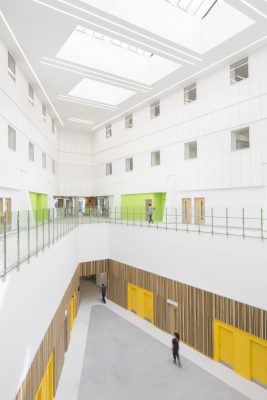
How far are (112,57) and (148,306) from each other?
12953 millimetres

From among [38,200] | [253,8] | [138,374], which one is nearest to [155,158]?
[38,200]

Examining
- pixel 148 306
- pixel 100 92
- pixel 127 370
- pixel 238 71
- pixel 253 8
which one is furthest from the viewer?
pixel 100 92

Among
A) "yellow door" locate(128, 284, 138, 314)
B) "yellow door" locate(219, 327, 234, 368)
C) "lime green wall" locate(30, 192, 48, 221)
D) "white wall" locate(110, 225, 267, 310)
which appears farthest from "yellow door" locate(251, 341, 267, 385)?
"lime green wall" locate(30, 192, 48, 221)

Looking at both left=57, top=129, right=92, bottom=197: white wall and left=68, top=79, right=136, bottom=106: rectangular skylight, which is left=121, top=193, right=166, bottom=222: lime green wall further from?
left=68, top=79, right=136, bottom=106: rectangular skylight

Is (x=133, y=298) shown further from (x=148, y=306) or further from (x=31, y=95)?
(x=31, y=95)

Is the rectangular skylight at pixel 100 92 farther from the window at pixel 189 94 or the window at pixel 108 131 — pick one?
the window at pixel 108 131

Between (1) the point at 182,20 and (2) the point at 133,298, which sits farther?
(2) the point at 133,298

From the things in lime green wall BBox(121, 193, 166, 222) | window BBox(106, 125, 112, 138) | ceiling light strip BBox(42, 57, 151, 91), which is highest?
ceiling light strip BBox(42, 57, 151, 91)

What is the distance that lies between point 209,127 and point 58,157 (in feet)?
47.4

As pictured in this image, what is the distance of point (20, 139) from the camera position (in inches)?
551

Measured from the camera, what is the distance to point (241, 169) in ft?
43.2

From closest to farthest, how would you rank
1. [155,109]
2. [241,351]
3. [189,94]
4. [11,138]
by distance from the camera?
1. [241,351]
2. [11,138]
3. [189,94]
4. [155,109]

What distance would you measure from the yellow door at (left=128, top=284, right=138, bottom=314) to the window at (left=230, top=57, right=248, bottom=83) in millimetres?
12005

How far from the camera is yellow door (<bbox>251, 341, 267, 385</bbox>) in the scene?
940cm
